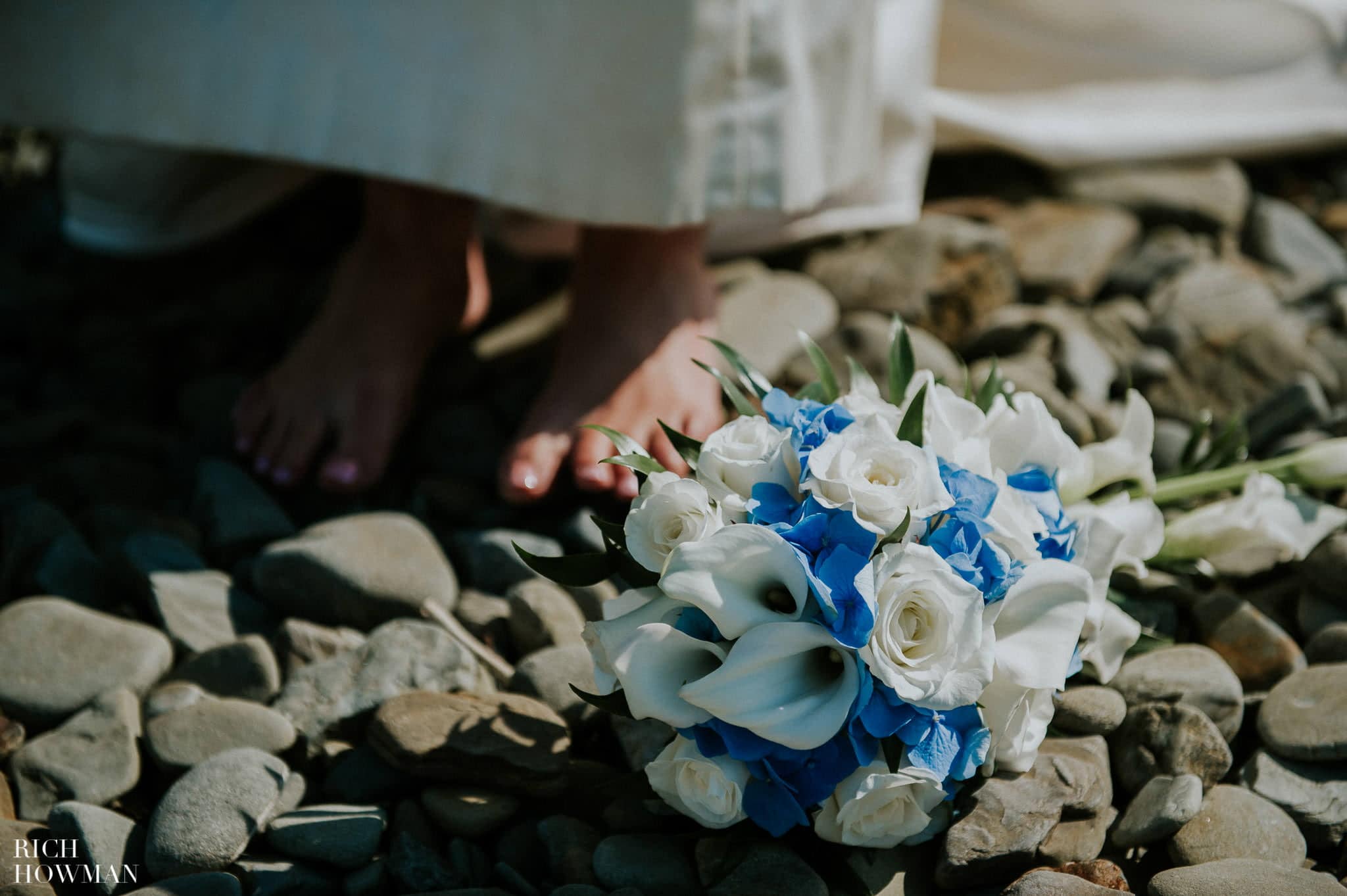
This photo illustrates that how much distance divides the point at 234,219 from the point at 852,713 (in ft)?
4.57

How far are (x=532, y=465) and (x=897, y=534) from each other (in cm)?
60

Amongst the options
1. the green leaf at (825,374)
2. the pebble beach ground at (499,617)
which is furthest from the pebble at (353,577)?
the green leaf at (825,374)

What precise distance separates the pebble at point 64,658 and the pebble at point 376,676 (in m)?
0.15

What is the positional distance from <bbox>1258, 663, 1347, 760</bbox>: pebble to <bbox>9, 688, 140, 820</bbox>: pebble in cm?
98

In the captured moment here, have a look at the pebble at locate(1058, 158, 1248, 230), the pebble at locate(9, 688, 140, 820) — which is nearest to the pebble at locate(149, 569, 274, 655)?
the pebble at locate(9, 688, 140, 820)

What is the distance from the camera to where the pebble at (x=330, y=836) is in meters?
0.91

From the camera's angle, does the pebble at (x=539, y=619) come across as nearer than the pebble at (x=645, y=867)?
No

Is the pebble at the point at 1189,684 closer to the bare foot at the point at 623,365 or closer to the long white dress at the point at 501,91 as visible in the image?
the bare foot at the point at 623,365

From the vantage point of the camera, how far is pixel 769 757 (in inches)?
31.9

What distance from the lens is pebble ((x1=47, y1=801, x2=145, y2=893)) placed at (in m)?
0.90

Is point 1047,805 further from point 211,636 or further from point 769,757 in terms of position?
point 211,636

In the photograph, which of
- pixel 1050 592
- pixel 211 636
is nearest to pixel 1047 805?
pixel 1050 592

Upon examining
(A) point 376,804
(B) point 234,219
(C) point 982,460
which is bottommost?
(A) point 376,804

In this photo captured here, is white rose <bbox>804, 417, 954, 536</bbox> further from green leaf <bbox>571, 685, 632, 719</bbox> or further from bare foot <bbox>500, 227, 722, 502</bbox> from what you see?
bare foot <bbox>500, 227, 722, 502</bbox>
